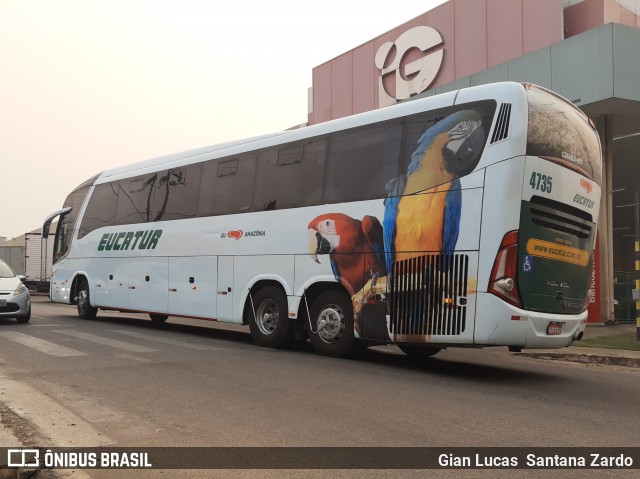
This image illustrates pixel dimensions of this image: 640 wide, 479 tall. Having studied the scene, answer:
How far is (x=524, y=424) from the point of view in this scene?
5547 millimetres

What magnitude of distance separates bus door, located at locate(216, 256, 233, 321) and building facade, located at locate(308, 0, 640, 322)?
947 cm

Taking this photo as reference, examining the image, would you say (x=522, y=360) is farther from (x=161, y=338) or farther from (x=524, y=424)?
(x=161, y=338)

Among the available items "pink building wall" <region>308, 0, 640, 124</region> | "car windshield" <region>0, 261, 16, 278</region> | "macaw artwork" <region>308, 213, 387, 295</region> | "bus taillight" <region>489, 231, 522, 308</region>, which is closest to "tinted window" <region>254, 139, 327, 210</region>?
"macaw artwork" <region>308, 213, 387, 295</region>

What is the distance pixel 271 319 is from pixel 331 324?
1.59 meters

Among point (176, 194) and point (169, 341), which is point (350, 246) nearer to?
point (169, 341)

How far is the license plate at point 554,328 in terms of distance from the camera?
766 cm

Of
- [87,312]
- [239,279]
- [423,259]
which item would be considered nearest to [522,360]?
[423,259]

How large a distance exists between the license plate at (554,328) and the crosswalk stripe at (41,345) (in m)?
6.97

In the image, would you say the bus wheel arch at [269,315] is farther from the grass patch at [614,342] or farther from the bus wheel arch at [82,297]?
the bus wheel arch at [82,297]

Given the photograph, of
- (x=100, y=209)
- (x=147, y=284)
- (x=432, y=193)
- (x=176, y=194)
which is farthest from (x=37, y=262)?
(x=432, y=193)

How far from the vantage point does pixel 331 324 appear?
378 inches

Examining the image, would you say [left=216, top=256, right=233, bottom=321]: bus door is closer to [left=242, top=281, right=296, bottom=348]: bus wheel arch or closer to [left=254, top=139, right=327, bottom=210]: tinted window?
[left=242, top=281, right=296, bottom=348]: bus wheel arch

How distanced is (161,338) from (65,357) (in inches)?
121

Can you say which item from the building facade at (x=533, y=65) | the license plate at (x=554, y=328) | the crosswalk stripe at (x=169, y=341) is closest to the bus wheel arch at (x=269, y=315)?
the crosswalk stripe at (x=169, y=341)
